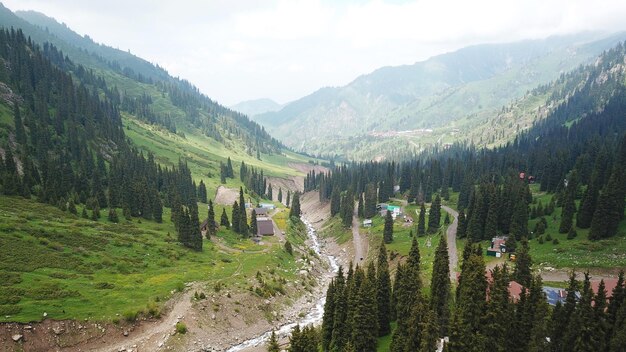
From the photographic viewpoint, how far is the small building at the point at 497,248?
101875 millimetres

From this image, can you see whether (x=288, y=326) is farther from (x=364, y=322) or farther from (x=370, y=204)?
(x=370, y=204)

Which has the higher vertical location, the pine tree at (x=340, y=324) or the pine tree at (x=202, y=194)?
the pine tree at (x=340, y=324)

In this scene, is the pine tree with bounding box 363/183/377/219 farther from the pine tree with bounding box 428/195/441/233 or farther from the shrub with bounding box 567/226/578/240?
the shrub with bounding box 567/226/578/240

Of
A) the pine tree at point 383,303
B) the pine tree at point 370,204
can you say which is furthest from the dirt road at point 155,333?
the pine tree at point 370,204

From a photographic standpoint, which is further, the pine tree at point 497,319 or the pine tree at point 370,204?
the pine tree at point 370,204

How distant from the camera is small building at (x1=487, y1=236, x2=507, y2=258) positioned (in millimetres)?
101875

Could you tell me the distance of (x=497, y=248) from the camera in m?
104

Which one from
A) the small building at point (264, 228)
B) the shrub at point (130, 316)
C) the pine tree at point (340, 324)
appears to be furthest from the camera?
the small building at point (264, 228)

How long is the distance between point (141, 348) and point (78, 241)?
1409 inches

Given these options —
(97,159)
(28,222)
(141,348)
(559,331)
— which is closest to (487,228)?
(559,331)

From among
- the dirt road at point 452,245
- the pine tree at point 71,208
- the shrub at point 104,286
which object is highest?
the pine tree at point 71,208

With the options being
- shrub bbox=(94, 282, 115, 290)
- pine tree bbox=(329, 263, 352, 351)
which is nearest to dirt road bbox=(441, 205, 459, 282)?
pine tree bbox=(329, 263, 352, 351)

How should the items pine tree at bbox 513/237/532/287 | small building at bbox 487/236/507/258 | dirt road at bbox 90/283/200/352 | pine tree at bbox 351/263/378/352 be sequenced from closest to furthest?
1. pine tree at bbox 351/263/378/352
2. dirt road at bbox 90/283/200/352
3. pine tree at bbox 513/237/532/287
4. small building at bbox 487/236/507/258

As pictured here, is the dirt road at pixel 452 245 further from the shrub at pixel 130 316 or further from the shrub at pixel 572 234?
the shrub at pixel 130 316
